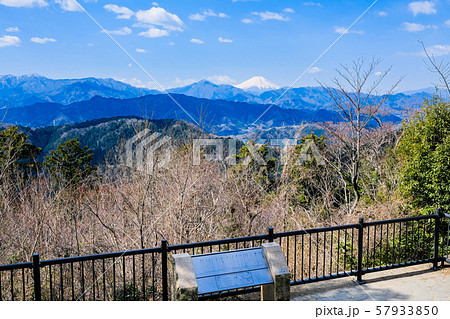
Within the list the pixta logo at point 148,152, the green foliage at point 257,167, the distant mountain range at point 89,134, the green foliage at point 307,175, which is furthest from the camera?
the distant mountain range at point 89,134

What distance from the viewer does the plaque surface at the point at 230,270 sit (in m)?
4.20

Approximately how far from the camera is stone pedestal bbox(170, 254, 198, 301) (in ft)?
13.2

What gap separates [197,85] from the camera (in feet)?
448

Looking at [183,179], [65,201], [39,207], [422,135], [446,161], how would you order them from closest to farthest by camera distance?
[446,161] < [422,135] < [183,179] < [39,207] < [65,201]

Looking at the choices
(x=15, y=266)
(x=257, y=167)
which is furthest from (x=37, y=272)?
(x=257, y=167)

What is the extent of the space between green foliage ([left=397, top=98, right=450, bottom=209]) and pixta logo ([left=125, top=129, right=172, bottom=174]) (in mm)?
7237

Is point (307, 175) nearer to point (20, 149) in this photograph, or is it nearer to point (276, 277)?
point (276, 277)

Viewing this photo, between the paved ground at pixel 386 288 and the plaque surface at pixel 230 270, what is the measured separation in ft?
3.08

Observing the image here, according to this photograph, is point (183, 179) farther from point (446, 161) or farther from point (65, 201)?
point (446, 161)

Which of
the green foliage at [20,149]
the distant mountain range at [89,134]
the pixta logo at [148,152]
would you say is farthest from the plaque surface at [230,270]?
the distant mountain range at [89,134]

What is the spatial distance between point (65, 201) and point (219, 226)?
675 cm

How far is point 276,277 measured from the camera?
4359 mm

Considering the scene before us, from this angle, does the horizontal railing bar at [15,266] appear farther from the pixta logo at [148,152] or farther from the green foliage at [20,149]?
the green foliage at [20,149]
